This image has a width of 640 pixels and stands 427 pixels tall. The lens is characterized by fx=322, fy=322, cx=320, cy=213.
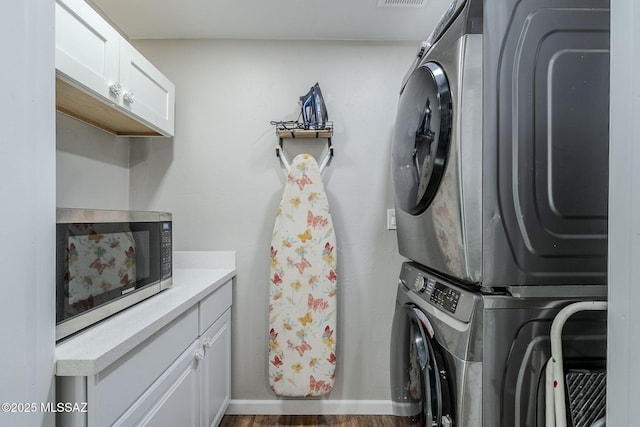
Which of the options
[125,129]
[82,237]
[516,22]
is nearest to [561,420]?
[516,22]

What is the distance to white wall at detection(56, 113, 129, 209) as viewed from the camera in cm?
150

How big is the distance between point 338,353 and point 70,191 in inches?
66.2

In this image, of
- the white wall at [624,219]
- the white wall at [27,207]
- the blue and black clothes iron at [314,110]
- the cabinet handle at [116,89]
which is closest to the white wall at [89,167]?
the cabinet handle at [116,89]

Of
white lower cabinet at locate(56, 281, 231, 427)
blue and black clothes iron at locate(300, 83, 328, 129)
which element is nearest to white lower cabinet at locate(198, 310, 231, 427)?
white lower cabinet at locate(56, 281, 231, 427)

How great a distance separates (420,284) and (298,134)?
44.7 inches

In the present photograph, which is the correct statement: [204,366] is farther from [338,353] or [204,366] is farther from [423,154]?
[423,154]

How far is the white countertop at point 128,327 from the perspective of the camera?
0.75 metres

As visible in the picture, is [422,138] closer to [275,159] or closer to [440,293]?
[440,293]

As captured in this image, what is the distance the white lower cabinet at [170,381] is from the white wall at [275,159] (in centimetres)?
24

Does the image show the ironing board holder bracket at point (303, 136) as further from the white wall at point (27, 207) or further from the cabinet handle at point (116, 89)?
the white wall at point (27, 207)

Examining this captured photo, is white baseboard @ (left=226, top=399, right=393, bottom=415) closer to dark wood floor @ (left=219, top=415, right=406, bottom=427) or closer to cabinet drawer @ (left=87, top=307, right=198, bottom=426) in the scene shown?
dark wood floor @ (left=219, top=415, right=406, bottom=427)

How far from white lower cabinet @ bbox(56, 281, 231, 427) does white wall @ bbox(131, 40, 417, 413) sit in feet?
0.78

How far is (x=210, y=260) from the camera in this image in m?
1.96

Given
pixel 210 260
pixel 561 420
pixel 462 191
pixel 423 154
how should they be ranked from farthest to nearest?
pixel 210 260 → pixel 423 154 → pixel 462 191 → pixel 561 420
